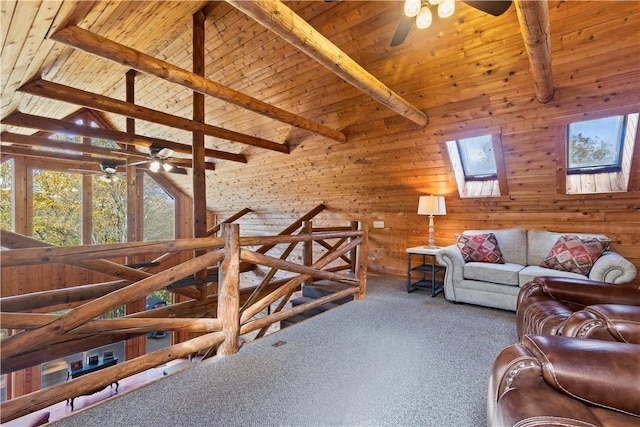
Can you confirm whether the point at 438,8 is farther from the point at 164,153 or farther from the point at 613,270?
the point at 164,153

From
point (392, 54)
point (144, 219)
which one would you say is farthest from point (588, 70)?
point (144, 219)

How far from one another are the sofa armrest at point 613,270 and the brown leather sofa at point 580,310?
942 millimetres

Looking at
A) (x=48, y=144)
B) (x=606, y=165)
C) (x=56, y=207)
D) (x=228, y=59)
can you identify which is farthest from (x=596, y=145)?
(x=56, y=207)

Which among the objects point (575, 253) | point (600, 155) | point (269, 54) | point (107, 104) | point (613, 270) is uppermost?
point (269, 54)

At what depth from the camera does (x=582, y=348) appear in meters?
1.11

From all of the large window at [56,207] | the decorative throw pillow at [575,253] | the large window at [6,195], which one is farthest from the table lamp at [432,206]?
the large window at [6,195]

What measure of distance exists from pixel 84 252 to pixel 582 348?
2.43 meters

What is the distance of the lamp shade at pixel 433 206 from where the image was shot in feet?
13.7

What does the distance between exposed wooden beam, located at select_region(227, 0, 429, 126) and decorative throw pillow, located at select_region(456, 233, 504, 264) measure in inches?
84.1

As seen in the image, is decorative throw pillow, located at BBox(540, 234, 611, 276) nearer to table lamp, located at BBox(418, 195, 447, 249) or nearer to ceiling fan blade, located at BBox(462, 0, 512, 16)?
table lamp, located at BBox(418, 195, 447, 249)

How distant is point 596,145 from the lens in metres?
3.48

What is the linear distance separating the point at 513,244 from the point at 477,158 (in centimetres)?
128

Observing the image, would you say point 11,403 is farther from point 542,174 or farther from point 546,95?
point 542,174

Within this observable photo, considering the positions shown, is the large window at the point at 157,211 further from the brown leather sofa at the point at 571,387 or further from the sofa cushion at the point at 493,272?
the brown leather sofa at the point at 571,387
